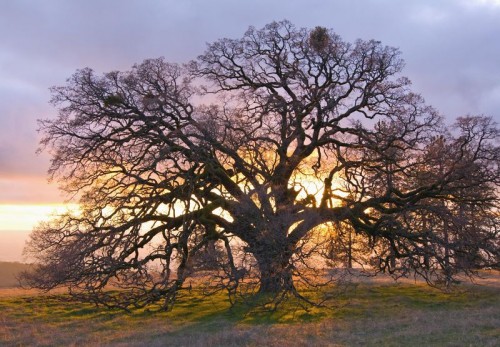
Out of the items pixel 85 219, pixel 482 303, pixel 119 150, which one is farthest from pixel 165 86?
pixel 482 303

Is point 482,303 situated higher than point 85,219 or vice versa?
point 85,219

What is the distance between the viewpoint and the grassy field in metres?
16.3

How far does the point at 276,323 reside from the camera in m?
20.7

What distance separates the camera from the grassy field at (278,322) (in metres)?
16.3

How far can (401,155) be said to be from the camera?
1090 inches

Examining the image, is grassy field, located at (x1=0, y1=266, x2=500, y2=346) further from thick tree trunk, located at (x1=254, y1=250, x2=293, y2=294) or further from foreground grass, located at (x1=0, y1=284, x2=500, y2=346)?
thick tree trunk, located at (x1=254, y1=250, x2=293, y2=294)

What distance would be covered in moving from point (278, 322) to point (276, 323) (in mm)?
267

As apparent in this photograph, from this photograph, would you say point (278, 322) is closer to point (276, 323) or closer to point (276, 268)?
point (276, 323)

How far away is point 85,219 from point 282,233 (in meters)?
8.51

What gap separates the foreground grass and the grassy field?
3cm

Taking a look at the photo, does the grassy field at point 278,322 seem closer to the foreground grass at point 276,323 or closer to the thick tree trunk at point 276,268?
the foreground grass at point 276,323

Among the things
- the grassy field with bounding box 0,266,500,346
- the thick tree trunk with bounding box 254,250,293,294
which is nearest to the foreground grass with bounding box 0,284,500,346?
the grassy field with bounding box 0,266,500,346

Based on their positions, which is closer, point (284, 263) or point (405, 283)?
point (284, 263)

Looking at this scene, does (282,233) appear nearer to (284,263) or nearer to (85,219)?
(284,263)
